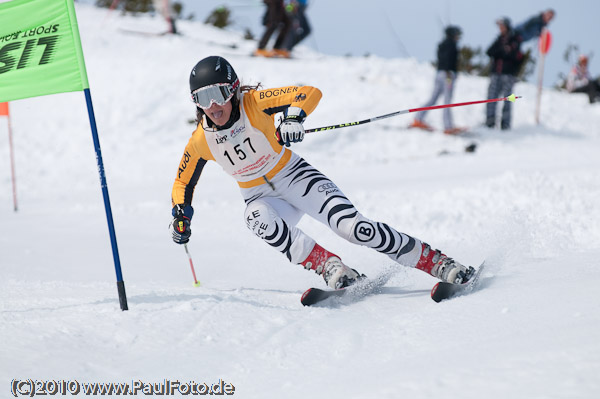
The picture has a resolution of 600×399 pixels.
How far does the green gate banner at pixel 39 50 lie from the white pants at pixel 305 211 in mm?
1387

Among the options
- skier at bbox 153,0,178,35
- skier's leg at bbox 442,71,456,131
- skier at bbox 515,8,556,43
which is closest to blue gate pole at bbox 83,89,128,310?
skier's leg at bbox 442,71,456,131

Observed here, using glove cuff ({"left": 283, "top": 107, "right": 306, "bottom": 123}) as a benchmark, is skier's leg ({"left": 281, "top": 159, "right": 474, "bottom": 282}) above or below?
below

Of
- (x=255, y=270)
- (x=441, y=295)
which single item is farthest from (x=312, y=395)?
(x=255, y=270)

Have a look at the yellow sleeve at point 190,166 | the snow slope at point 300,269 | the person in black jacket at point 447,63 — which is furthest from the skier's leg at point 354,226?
the person in black jacket at point 447,63

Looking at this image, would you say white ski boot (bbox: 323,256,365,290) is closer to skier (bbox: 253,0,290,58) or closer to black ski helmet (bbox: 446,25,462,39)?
black ski helmet (bbox: 446,25,462,39)

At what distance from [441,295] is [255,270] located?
2272mm

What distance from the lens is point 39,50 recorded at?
3670 mm

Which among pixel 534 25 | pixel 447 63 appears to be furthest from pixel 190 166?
pixel 534 25

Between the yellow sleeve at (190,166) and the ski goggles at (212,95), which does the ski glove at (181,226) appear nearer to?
the yellow sleeve at (190,166)

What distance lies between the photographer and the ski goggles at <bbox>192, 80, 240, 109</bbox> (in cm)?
367

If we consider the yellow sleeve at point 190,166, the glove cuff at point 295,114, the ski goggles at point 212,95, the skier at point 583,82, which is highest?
the ski goggles at point 212,95

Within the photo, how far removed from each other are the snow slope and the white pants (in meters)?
0.36

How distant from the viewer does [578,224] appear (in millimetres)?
5500

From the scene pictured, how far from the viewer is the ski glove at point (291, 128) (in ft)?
11.7
